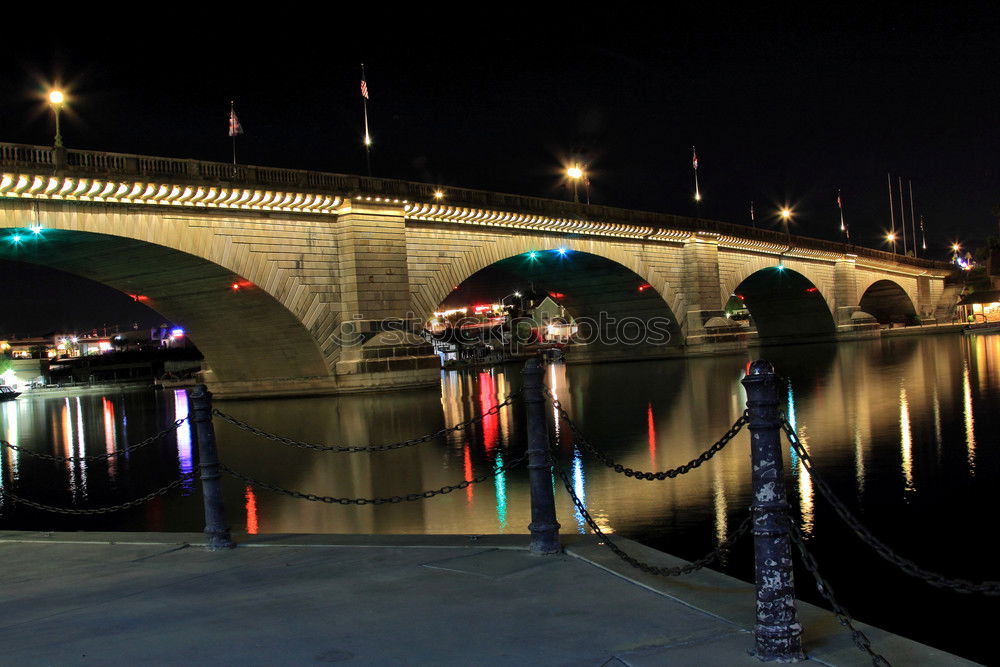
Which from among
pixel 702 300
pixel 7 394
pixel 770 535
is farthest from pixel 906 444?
pixel 7 394

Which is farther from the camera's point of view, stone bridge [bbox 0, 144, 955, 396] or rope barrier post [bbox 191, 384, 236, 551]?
stone bridge [bbox 0, 144, 955, 396]

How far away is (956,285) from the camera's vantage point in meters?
96.9

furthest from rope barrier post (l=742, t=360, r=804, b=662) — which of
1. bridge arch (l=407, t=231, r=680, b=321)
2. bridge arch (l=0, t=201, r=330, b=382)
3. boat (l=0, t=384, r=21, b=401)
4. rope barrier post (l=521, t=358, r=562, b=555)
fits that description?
boat (l=0, t=384, r=21, b=401)

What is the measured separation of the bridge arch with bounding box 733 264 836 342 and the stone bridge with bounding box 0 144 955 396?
76.6 ft

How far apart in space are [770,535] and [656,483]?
799 cm

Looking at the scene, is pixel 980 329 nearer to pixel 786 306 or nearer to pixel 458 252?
pixel 786 306

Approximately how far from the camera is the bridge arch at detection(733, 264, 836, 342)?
70.8 m

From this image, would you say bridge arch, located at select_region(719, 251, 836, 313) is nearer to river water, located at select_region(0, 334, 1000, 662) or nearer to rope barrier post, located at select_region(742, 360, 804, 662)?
river water, located at select_region(0, 334, 1000, 662)

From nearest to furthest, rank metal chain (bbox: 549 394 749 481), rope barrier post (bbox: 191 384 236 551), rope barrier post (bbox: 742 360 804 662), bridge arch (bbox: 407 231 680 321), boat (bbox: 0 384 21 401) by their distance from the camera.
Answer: rope barrier post (bbox: 742 360 804 662), metal chain (bbox: 549 394 749 481), rope barrier post (bbox: 191 384 236 551), bridge arch (bbox: 407 231 680 321), boat (bbox: 0 384 21 401)

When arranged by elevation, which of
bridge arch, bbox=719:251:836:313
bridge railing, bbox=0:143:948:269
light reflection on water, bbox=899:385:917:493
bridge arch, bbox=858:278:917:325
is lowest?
light reflection on water, bbox=899:385:917:493

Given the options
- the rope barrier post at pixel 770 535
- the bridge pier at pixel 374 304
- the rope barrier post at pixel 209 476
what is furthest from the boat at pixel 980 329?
the rope barrier post at pixel 770 535

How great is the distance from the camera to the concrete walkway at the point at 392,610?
12.7 feet

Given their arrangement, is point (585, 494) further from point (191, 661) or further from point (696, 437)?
point (191, 661)

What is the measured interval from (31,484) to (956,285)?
10144 centimetres
